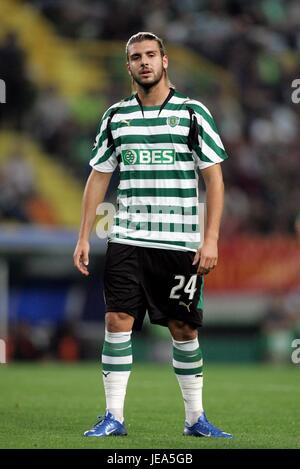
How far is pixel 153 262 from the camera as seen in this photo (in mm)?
6410

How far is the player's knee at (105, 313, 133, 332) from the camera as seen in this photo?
249 inches

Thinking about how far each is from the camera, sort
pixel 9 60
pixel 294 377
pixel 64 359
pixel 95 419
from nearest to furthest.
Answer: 1. pixel 95 419
2. pixel 294 377
3. pixel 64 359
4. pixel 9 60

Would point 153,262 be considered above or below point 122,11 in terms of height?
below

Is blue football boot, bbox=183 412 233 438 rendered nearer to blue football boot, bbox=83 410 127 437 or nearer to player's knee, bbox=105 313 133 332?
blue football boot, bbox=83 410 127 437

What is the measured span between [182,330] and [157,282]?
321 mm

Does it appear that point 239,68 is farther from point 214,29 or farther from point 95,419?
point 95,419

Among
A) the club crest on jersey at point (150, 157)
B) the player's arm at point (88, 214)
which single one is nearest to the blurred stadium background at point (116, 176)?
the player's arm at point (88, 214)

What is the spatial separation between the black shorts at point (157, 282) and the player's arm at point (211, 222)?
0.11 m

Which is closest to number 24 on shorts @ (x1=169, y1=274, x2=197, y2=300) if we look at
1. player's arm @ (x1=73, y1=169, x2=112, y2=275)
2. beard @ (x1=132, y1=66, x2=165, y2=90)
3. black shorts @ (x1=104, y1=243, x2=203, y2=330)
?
black shorts @ (x1=104, y1=243, x2=203, y2=330)

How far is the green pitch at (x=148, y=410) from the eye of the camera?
6.07 metres

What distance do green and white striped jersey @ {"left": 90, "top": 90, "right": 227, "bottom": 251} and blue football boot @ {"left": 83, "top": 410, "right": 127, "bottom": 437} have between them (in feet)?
3.37

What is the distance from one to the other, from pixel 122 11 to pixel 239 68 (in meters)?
2.93
